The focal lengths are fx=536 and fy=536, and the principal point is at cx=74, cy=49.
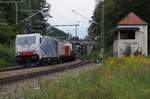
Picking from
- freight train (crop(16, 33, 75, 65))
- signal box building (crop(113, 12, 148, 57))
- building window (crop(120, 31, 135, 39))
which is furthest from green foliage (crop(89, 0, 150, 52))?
freight train (crop(16, 33, 75, 65))

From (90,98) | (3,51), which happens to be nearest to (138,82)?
(90,98)

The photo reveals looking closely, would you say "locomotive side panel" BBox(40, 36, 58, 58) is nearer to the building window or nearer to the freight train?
the freight train

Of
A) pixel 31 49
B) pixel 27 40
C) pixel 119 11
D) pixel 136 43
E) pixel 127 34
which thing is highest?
pixel 119 11

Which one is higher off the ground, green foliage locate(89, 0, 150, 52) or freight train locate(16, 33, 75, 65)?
green foliage locate(89, 0, 150, 52)

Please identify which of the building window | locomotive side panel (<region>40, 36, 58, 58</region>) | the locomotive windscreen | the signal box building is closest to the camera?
the locomotive windscreen

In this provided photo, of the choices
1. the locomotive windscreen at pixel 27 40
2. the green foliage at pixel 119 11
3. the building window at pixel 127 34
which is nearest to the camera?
the locomotive windscreen at pixel 27 40

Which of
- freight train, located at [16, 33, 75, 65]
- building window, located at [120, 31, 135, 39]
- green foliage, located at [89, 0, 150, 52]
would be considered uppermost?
green foliage, located at [89, 0, 150, 52]

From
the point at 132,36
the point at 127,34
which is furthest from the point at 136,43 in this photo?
the point at 127,34

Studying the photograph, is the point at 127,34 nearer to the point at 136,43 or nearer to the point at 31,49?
the point at 136,43

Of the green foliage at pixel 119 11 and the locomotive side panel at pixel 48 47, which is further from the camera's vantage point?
the green foliage at pixel 119 11

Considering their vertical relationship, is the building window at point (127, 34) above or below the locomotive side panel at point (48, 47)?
above

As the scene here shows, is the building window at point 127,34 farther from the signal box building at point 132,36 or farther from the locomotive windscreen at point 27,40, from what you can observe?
the locomotive windscreen at point 27,40

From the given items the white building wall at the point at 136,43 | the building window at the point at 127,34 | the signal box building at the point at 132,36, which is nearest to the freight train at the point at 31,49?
the signal box building at the point at 132,36

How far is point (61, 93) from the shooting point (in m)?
11.6
